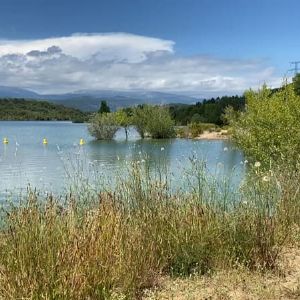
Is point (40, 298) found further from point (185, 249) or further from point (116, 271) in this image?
point (185, 249)

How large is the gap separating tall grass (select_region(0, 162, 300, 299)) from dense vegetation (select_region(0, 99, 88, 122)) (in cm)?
14703

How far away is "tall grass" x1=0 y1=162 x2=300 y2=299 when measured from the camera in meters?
4.07

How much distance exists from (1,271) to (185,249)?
1.89m

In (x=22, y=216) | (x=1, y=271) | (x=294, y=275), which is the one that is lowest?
(x=294, y=275)

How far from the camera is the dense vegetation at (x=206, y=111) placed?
89.9 meters

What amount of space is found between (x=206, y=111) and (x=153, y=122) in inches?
1362

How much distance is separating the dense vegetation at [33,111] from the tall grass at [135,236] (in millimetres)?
147034

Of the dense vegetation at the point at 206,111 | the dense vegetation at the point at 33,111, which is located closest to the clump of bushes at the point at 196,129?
the dense vegetation at the point at 206,111

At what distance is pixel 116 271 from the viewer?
4480mm

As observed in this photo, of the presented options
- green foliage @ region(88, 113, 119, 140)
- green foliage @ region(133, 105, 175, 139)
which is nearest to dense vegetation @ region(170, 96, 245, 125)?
green foliage @ region(133, 105, 175, 139)

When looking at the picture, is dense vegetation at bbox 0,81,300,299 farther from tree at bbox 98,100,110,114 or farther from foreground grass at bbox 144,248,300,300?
tree at bbox 98,100,110,114

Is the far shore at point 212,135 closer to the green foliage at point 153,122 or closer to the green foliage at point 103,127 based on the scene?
the green foliage at point 153,122

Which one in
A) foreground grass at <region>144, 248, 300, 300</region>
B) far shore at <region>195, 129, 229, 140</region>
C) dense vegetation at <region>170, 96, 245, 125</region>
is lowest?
far shore at <region>195, 129, 229, 140</region>

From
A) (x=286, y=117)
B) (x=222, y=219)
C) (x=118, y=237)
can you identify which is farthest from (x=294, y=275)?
(x=286, y=117)
